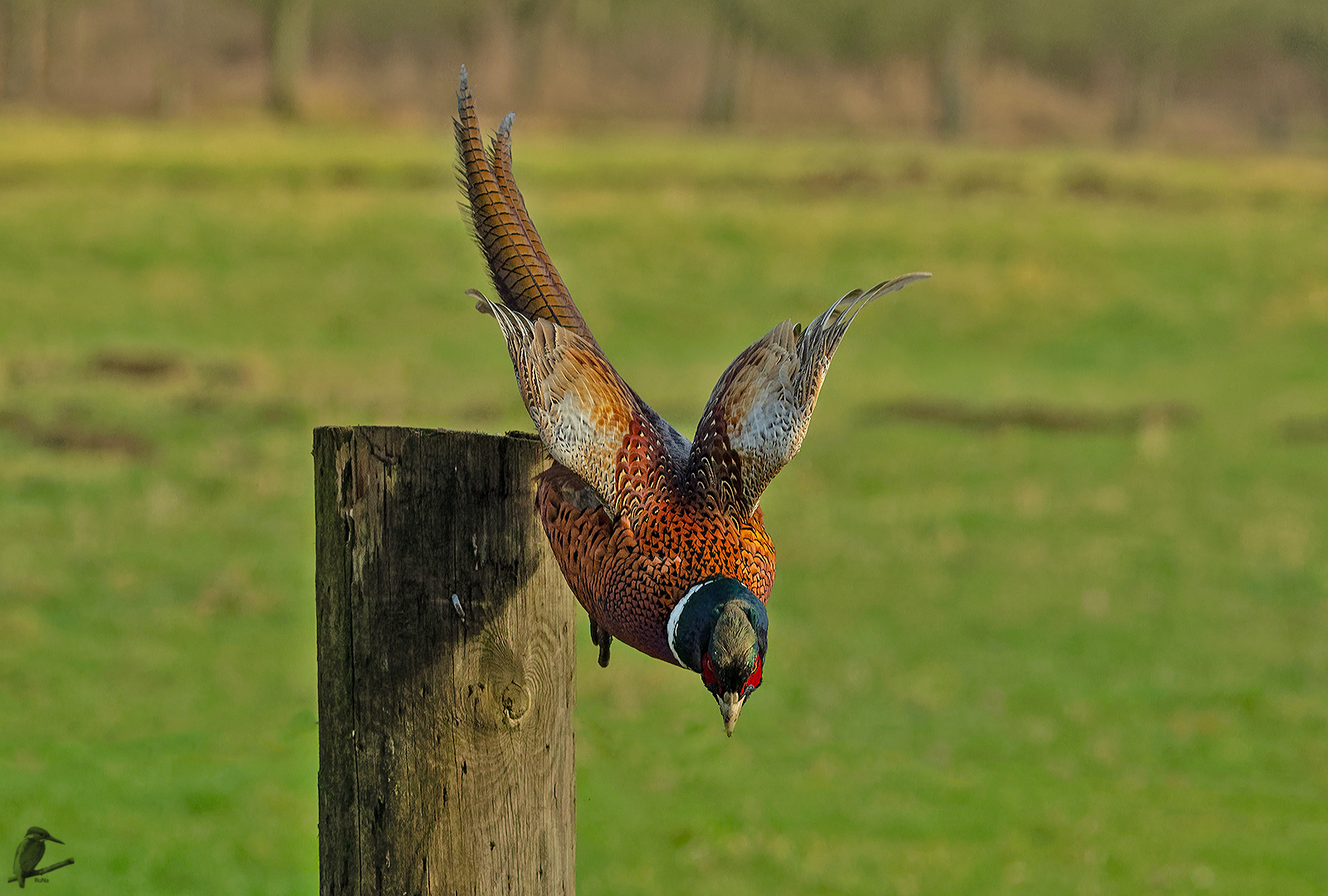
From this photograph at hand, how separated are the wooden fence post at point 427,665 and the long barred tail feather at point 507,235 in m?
0.70

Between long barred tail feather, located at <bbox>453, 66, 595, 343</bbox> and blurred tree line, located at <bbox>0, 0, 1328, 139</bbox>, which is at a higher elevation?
blurred tree line, located at <bbox>0, 0, 1328, 139</bbox>

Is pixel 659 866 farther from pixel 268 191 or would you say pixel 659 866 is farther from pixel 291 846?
pixel 268 191

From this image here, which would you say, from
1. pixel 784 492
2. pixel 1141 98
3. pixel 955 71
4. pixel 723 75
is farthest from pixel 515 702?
pixel 1141 98

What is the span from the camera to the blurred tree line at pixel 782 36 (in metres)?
31.6

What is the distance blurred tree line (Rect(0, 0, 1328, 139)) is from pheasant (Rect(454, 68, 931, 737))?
27.8 m

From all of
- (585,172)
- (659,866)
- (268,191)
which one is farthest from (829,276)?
(659,866)

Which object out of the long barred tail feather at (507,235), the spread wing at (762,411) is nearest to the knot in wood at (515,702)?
the spread wing at (762,411)

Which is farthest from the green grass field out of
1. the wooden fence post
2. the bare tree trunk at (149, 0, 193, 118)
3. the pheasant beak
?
the bare tree trunk at (149, 0, 193, 118)

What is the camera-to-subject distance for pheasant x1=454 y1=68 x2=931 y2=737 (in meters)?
2.72

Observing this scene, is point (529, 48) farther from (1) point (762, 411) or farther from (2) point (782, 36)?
(1) point (762, 411)

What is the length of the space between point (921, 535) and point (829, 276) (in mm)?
7260

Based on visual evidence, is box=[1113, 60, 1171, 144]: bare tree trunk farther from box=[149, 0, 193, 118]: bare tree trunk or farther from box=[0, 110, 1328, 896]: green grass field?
box=[149, 0, 193, 118]: bare tree trunk

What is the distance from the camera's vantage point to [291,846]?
5.49m

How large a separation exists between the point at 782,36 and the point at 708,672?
32.5 m
